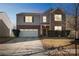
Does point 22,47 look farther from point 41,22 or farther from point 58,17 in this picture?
point 58,17

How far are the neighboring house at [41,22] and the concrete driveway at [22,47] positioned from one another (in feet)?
0.44

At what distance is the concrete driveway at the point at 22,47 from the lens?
54.0 feet

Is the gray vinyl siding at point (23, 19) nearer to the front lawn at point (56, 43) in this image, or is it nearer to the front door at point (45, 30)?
the front door at point (45, 30)

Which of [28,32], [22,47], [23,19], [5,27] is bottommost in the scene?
[22,47]

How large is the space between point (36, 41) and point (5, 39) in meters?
0.64

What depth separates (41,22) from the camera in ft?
54.3

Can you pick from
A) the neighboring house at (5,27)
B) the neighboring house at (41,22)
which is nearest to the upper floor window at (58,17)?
the neighboring house at (41,22)

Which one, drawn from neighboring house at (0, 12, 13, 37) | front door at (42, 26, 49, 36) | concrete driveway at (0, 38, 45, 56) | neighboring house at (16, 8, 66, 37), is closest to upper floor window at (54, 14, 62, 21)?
neighboring house at (16, 8, 66, 37)

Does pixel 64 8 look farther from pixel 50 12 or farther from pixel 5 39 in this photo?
pixel 5 39

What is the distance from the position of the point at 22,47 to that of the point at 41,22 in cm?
65

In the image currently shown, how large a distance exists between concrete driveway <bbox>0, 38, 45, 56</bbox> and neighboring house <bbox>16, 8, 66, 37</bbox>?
0.44 feet

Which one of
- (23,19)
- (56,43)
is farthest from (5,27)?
(56,43)

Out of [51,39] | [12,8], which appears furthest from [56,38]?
[12,8]

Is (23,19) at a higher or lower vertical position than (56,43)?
higher
